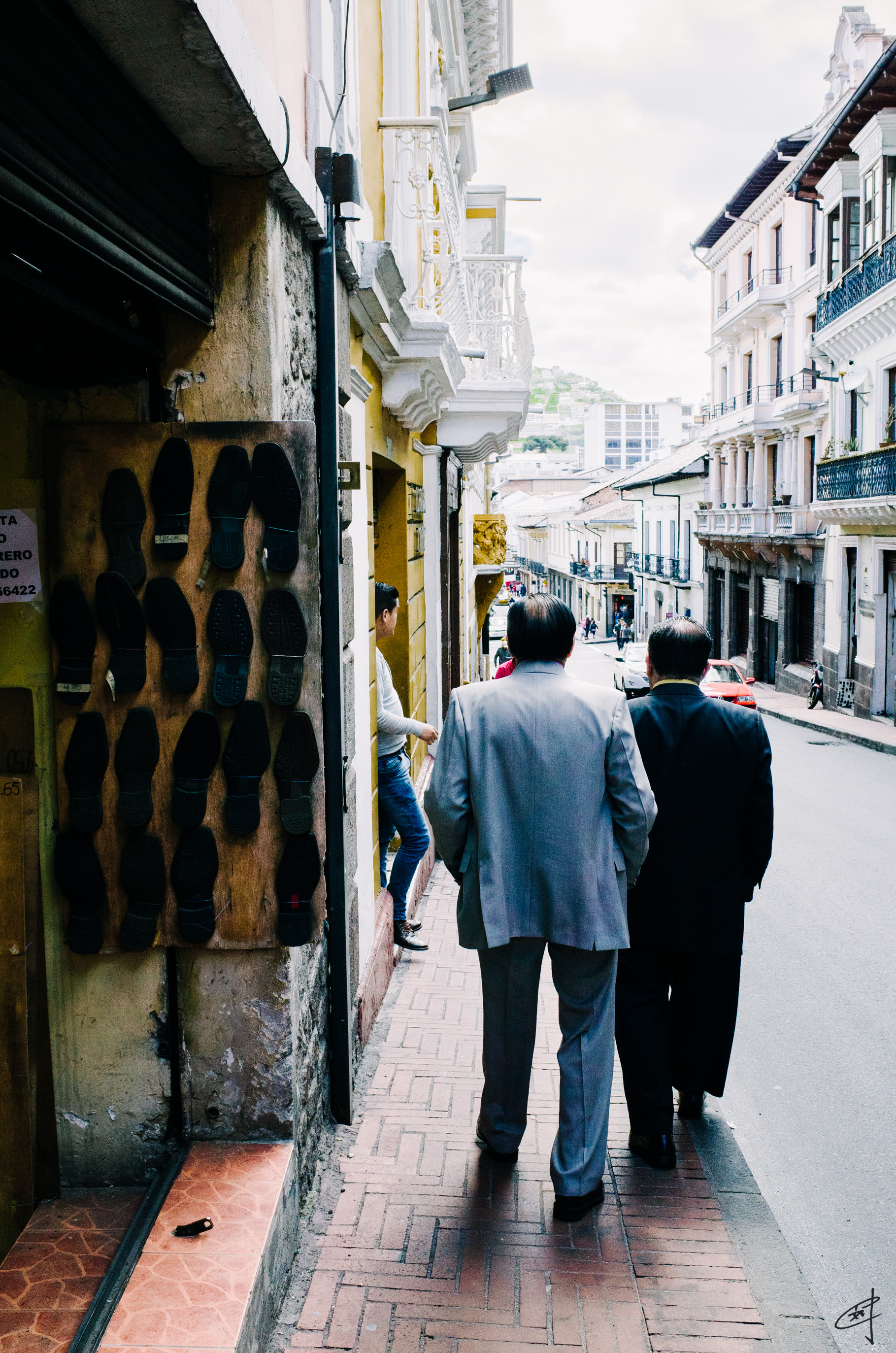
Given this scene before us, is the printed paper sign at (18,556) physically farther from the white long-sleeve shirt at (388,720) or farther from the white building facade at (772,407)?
the white building facade at (772,407)

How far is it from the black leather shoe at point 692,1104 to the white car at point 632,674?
16616 millimetres

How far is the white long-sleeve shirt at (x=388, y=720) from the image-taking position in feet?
18.4

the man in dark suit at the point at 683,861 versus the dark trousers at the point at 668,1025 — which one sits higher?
the man in dark suit at the point at 683,861

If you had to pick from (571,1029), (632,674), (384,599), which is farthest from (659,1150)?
(632,674)

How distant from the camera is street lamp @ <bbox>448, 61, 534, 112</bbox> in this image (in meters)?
11.7

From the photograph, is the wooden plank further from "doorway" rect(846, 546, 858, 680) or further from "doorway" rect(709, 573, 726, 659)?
"doorway" rect(709, 573, 726, 659)

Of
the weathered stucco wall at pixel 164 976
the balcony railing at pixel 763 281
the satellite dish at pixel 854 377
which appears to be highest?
the balcony railing at pixel 763 281

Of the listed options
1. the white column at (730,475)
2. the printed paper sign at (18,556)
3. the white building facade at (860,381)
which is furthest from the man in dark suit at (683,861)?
the white column at (730,475)

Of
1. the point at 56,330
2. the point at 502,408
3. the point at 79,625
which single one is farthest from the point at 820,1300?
the point at 502,408

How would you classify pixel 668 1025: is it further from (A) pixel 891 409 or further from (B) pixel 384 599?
(A) pixel 891 409

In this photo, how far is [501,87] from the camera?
1218 centimetres

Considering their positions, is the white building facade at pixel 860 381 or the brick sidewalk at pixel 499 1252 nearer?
the brick sidewalk at pixel 499 1252

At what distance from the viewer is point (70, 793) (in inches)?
119

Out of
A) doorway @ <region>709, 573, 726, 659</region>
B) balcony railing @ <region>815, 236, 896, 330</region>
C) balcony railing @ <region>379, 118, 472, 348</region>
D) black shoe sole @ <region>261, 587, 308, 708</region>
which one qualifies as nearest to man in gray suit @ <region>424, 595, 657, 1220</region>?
black shoe sole @ <region>261, 587, 308, 708</region>
